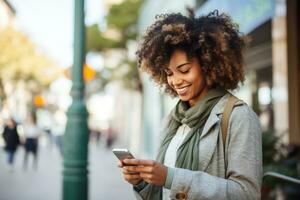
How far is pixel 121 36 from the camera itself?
88.9ft

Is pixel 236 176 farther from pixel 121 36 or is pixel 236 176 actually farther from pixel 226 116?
pixel 121 36

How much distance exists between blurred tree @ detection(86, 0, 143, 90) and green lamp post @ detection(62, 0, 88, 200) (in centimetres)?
1862

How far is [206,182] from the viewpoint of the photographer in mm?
2088

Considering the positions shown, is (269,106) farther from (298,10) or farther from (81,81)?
(81,81)

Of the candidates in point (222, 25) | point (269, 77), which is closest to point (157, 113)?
point (269, 77)

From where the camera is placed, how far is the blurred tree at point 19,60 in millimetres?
41156

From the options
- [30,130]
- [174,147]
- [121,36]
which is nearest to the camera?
[174,147]

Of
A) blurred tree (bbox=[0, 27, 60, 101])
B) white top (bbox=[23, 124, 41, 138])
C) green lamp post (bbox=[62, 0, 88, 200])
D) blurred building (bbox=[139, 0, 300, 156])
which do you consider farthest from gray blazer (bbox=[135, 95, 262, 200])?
blurred tree (bbox=[0, 27, 60, 101])

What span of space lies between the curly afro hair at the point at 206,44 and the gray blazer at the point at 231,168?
0.71 ft

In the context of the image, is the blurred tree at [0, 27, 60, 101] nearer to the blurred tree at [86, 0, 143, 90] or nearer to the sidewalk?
the blurred tree at [86, 0, 143, 90]

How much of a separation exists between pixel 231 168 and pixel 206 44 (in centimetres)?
53

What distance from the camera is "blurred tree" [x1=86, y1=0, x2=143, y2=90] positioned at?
25961 millimetres

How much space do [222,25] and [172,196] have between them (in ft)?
2.45

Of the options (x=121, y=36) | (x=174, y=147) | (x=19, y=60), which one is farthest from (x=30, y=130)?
(x=19, y=60)
